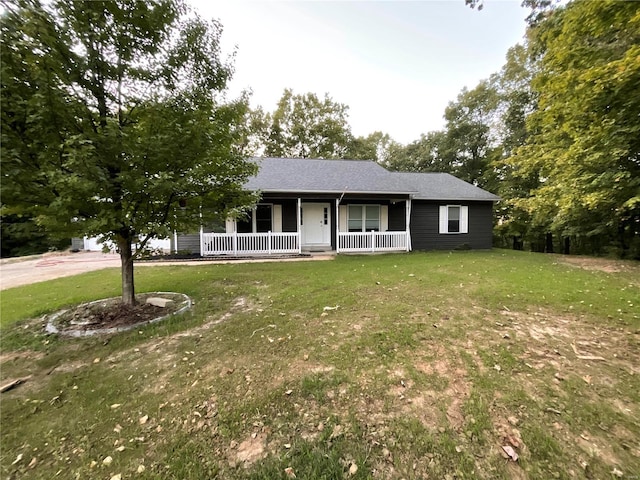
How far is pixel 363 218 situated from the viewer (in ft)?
43.7

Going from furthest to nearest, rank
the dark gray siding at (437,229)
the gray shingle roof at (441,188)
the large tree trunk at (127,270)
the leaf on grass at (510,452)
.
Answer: the dark gray siding at (437,229) → the gray shingle roof at (441,188) → the large tree trunk at (127,270) → the leaf on grass at (510,452)

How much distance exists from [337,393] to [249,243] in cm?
972

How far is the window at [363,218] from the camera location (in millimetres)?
13242

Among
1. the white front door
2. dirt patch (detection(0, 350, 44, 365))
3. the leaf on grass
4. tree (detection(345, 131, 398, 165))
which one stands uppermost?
tree (detection(345, 131, 398, 165))

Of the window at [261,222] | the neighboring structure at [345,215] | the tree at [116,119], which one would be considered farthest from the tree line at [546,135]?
the window at [261,222]

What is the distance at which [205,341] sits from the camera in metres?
3.54

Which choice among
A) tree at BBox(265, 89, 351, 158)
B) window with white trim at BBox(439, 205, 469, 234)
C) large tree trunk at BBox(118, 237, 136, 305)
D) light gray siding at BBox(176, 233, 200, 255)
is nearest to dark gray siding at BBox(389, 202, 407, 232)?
window with white trim at BBox(439, 205, 469, 234)

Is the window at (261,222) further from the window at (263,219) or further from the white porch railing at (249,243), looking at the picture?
the white porch railing at (249,243)

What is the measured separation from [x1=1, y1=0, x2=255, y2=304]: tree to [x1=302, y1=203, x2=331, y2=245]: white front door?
8.04 meters

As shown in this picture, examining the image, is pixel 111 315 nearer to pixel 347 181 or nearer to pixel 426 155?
pixel 347 181

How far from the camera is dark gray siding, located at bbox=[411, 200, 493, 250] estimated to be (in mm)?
13742

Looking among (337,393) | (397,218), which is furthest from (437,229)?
(337,393)

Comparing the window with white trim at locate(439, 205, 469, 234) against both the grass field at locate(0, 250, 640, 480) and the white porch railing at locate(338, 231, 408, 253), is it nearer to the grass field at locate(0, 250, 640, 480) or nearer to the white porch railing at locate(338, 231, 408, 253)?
the white porch railing at locate(338, 231, 408, 253)

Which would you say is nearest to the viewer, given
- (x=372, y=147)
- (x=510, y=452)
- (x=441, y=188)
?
(x=510, y=452)
